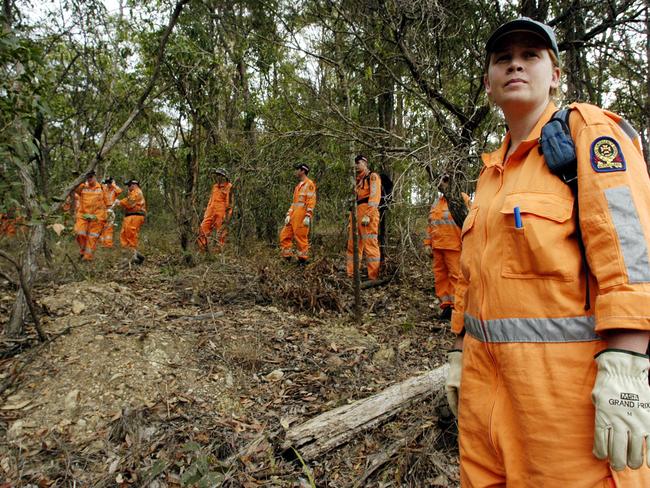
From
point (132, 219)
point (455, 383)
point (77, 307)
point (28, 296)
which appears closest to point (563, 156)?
point (455, 383)

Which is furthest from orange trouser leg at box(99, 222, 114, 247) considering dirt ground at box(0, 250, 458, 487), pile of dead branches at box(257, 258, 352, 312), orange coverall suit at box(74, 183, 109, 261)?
pile of dead branches at box(257, 258, 352, 312)

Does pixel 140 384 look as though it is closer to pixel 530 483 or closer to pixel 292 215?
pixel 530 483

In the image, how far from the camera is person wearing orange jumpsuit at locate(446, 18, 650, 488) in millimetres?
1042

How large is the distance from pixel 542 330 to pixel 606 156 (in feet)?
1.72

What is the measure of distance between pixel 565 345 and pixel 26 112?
3670 millimetres

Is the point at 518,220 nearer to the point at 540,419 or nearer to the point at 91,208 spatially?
the point at 540,419

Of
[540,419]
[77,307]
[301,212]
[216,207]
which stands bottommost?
[77,307]

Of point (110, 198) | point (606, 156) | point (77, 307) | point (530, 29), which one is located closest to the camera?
point (606, 156)

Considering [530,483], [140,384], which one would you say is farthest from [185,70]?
[530,483]

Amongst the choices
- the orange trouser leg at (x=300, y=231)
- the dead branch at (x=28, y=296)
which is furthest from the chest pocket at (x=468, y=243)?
the orange trouser leg at (x=300, y=231)

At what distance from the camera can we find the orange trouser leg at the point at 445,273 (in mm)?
5359

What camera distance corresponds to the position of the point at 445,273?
18.4ft

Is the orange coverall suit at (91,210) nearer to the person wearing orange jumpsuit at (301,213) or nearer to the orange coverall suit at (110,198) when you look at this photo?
the orange coverall suit at (110,198)

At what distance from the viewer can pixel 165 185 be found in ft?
23.6
